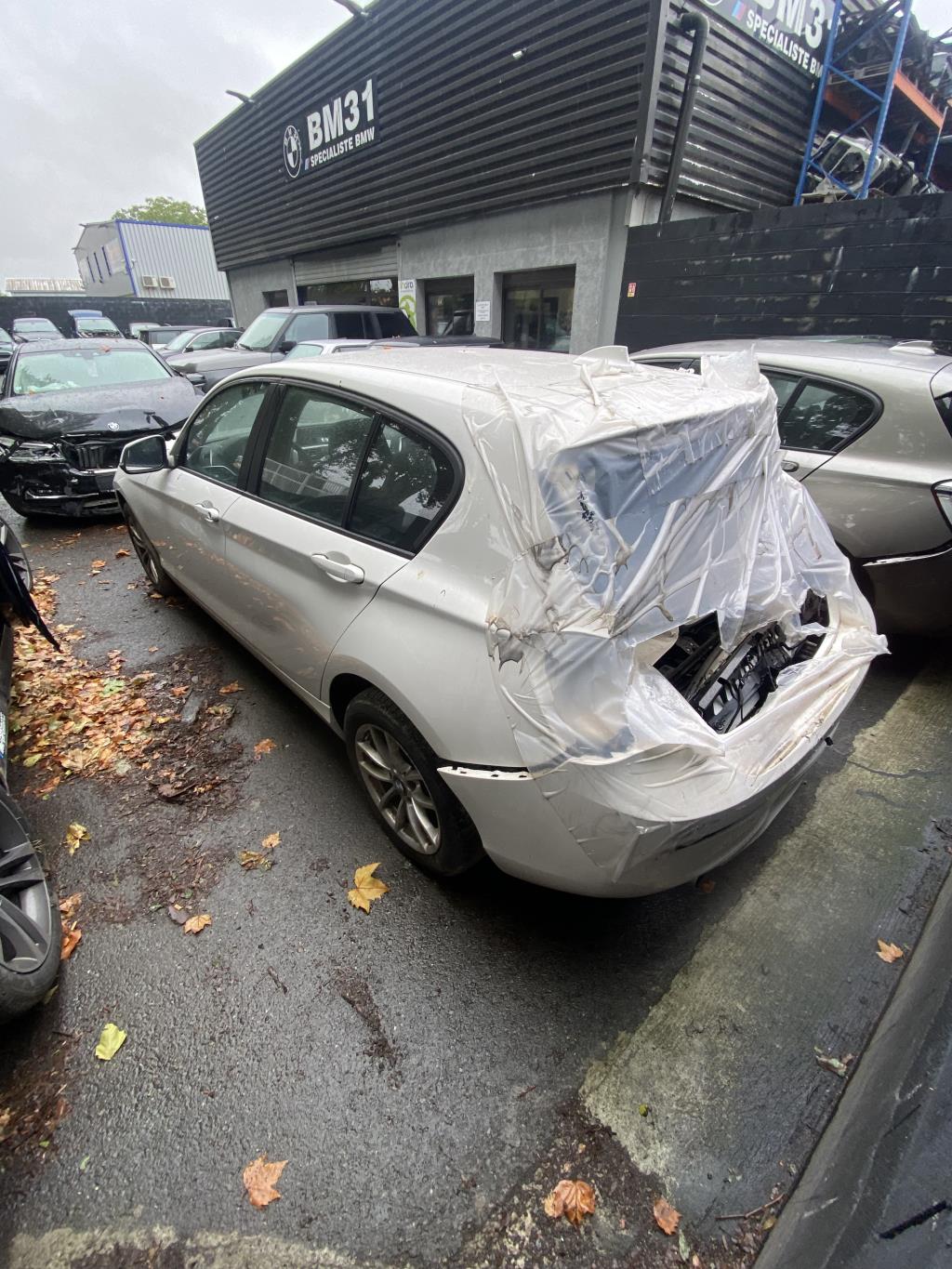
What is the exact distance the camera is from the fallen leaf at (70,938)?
2090mm

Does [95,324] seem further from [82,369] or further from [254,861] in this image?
[254,861]

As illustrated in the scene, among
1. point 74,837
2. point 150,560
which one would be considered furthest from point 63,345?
point 74,837

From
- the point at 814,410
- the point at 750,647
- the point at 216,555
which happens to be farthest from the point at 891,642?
the point at 216,555

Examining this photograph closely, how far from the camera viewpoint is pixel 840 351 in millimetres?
3637

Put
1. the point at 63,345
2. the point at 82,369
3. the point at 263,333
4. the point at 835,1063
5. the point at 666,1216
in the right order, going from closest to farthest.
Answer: the point at 666,1216, the point at 835,1063, the point at 82,369, the point at 63,345, the point at 263,333

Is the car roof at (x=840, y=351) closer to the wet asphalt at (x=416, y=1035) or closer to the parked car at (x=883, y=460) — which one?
the parked car at (x=883, y=460)

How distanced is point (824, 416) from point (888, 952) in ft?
9.11

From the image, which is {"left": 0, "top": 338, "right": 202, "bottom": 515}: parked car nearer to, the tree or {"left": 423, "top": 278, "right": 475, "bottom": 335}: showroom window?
{"left": 423, "top": 278, "right": 475, "bottom": 335}: showroom window

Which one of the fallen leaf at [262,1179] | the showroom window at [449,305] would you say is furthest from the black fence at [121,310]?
the fallen leaf at [262,1179]

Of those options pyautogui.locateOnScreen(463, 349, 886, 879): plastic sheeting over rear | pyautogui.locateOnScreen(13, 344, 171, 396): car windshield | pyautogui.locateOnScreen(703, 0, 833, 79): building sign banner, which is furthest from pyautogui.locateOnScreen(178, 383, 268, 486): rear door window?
pyautogui.locateOnScreen(703, 0, 833, 79): building sign banner

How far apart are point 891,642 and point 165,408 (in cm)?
682

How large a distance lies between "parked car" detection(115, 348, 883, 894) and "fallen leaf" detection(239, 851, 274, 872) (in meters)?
0.50

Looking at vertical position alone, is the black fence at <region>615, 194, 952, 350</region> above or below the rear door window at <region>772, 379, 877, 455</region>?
above

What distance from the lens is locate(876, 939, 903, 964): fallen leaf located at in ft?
6.61
